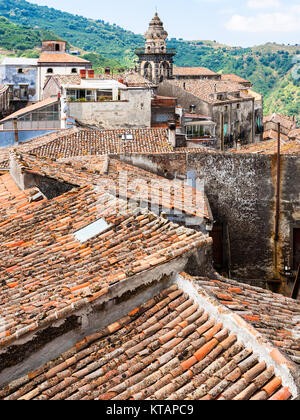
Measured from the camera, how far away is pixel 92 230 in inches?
351

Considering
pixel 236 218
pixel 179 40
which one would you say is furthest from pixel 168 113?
pixel 179 40

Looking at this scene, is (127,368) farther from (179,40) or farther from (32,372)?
(179,40)

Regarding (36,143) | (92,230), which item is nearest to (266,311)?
(92,230)

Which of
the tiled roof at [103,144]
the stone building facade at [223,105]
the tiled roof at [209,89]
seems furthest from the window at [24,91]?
the tiled roof at [103,144]

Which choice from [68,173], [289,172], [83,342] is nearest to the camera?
[83,342]

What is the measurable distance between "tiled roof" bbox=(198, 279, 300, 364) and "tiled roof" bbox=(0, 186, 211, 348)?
28.3 inches

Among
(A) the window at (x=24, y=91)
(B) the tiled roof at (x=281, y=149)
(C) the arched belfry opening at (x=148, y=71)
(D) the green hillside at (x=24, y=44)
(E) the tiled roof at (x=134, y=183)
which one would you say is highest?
(D) the green hillside at (x=24, y=44)

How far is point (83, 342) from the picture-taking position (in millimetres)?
6527

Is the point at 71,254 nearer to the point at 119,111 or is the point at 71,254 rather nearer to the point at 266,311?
the point at 266,311

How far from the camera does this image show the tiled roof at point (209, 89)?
1994 inches

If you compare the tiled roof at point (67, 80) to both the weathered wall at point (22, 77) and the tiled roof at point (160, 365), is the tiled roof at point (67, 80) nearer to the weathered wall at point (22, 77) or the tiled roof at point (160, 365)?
the weathered wall at point (22, 77)

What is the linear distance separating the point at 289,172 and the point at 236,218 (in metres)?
1.64

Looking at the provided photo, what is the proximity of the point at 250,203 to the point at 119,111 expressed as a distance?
21155 mm

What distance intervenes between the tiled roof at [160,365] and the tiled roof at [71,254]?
478 millimetres
